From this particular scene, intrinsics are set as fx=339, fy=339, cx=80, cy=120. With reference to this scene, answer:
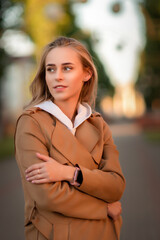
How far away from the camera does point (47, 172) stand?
187cm

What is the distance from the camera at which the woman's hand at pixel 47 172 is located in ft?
6.13

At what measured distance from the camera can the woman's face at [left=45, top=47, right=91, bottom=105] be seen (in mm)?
2100

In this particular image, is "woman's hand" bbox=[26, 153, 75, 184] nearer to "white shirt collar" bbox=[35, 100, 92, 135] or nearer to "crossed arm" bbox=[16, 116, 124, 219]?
"crossed arm" bbox=[16, 116, 124, 219]

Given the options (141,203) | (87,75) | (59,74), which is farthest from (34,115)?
(141,203)

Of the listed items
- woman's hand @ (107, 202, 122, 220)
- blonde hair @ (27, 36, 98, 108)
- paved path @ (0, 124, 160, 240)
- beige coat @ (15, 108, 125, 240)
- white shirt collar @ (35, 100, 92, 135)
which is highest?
blonde hair @ (27, 36, 98, 108)

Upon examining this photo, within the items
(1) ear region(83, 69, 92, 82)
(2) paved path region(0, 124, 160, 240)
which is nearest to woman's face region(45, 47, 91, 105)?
(1) ear region(83, 69, 92, 82)

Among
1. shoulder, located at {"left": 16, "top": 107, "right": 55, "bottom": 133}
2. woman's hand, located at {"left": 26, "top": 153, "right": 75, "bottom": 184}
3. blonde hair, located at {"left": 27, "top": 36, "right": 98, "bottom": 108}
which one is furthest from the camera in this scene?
blonde hair, located at {"left": 27, "top": 36, "right": 98, "bottom": 108}

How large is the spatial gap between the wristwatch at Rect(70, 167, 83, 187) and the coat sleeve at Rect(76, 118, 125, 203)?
24 mm

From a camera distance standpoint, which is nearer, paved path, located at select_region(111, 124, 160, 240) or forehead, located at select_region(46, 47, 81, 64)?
forehead, located at select_region(46, 47, 81, 64)

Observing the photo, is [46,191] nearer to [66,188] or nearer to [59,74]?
→ [66,188]

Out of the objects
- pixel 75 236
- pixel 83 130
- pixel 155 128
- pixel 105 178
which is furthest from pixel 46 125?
pixel 155 128

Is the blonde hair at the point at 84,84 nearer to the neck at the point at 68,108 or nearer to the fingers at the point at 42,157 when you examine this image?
the neck at the point at 68,108

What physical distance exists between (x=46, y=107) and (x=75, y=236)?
79 cm

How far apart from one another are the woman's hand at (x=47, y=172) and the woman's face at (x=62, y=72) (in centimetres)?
46
